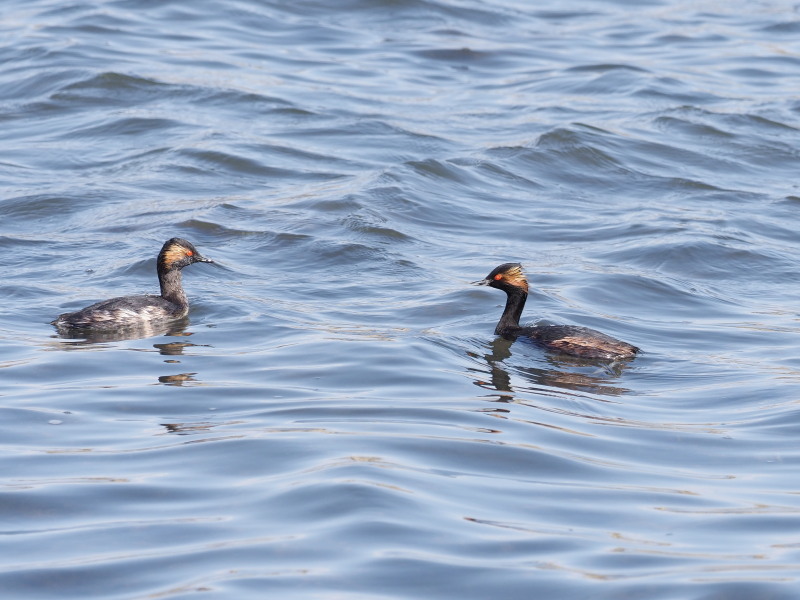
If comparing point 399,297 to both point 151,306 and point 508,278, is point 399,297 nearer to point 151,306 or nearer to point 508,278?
Result: point 508,278

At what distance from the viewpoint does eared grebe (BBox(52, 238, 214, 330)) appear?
39.3ft

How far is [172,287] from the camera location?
13.2 metres

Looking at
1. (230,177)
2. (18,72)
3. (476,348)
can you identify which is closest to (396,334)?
(476,348)

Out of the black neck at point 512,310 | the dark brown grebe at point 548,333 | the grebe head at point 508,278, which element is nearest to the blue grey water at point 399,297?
the dark brown grebe at point 548,333

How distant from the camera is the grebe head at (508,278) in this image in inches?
489

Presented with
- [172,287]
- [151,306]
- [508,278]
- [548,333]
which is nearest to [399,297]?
[508,278]

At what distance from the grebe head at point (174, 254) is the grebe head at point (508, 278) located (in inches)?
119

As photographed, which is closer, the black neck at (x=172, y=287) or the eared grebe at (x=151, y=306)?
the eared grebe at (x=151, y=306)

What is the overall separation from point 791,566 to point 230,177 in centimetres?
1300

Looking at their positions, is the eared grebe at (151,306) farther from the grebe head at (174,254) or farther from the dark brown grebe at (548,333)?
the dark brown grebe at (548,333)

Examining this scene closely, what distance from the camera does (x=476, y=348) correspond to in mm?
12023

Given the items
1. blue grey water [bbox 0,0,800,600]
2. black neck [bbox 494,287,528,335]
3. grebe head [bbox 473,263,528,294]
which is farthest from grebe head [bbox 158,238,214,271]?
black neck [bbox 494,287,528,335]

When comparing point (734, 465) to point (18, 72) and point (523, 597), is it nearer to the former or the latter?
point (523, 597)

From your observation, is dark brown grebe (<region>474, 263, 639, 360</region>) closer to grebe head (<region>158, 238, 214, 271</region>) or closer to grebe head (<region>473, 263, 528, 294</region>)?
grebe head (<region>473, 263, 528, 294</region>)
